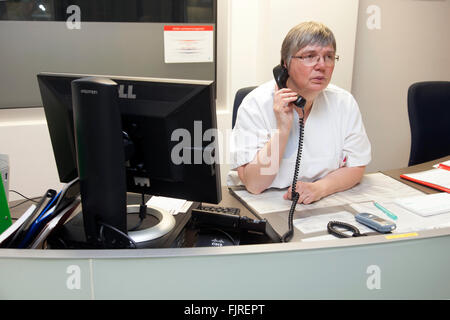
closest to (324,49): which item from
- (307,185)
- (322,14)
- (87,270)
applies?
(307,185)

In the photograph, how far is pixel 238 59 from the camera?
2787mm

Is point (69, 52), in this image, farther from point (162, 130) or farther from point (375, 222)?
point (375, 222)

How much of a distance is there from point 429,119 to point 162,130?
182 cm

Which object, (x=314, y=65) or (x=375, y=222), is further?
(x=314, y=65)

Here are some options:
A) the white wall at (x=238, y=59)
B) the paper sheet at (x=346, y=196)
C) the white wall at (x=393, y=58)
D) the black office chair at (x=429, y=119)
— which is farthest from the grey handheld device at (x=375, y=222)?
the white wall at (x=393, y=58)

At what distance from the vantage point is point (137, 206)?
1.24 m

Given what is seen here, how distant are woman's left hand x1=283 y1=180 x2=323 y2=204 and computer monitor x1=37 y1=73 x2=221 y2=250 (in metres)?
0.46

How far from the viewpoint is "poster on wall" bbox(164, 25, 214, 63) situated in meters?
2.71

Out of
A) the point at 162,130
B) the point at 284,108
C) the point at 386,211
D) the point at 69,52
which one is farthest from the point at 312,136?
the point at 69,52

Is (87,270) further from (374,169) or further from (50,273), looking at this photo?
(374,169)

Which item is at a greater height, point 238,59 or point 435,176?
point 238,59

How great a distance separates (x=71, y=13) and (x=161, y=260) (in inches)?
87.7

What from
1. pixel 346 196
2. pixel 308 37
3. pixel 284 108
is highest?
pixel 308 37
